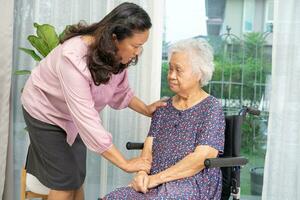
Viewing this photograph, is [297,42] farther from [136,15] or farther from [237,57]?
[136,15]

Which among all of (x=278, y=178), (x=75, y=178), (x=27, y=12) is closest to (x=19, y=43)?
(x=27, y=12)

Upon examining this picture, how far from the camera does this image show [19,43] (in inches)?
105

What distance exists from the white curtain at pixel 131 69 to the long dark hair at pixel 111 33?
1010 millimetres

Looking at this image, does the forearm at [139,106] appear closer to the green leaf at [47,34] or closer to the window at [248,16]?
the green leaf at [47,34]

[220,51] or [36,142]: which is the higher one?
[220,51]

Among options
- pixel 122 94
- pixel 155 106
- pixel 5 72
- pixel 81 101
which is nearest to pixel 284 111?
pixel 155 106

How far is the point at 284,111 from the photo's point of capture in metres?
2.47

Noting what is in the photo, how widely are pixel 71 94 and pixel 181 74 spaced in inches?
22.2

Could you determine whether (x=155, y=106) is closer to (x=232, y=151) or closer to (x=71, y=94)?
(x=232, y=151)

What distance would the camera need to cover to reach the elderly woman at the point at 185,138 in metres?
1.74

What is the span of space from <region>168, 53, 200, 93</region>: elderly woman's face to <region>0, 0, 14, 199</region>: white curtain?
4.11ft

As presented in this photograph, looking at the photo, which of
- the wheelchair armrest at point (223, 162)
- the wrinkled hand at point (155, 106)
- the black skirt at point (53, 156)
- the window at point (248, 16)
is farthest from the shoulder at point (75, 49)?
the window at point (248, 16)

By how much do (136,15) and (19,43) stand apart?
1441 millimetres

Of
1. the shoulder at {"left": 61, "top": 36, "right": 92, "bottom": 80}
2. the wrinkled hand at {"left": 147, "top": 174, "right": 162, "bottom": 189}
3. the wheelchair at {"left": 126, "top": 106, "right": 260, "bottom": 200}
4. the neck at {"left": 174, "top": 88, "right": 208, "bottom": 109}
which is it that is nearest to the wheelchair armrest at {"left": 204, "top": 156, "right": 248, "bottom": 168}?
the wheelchair at {"left": 126, "top": 106, "right": 260, "bottom": 200}
